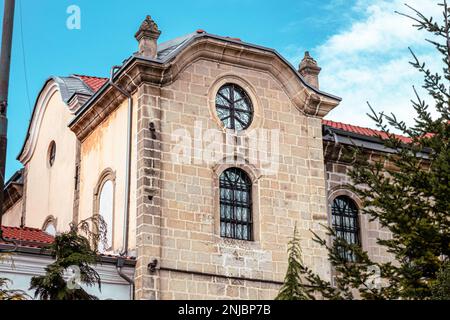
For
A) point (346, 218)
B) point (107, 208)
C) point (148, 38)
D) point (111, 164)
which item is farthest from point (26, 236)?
point (346, 218)

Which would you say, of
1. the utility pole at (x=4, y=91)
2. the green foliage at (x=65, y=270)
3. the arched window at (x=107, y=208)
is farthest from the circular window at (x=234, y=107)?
the utility pole at (x=4, y=91)

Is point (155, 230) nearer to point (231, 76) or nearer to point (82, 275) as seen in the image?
point (231, 76)

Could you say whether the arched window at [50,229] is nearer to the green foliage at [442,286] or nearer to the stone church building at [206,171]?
the stone church building at [206,171]

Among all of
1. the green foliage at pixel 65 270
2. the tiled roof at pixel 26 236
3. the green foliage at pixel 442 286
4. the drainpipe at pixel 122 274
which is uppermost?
the tiled roof at pixel 26 236

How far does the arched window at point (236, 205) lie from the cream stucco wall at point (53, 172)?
469 centimetres

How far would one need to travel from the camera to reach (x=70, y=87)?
25266 millimetres

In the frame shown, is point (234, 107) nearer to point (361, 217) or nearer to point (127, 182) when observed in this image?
point (127, 182)

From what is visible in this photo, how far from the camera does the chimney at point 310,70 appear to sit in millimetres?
22969

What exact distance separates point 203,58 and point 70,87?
5.20 metres

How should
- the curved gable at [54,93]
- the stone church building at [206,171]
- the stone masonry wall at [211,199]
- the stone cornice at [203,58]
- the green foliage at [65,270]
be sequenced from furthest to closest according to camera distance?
the curved gable at [54,93] → the stone cornice at [203,58] → the stone church building at [206,171] → the stone masonry wall at [211,199] → the green foliage at [65,270]

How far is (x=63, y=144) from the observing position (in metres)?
25.0

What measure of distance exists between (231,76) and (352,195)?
441cm

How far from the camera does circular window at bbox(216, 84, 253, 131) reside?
21.6 meters

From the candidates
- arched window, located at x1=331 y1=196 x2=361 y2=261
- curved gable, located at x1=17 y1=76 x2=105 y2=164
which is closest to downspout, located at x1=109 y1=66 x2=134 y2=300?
curved gable, located at x1=17 y1=76 x2=105 y2=164
